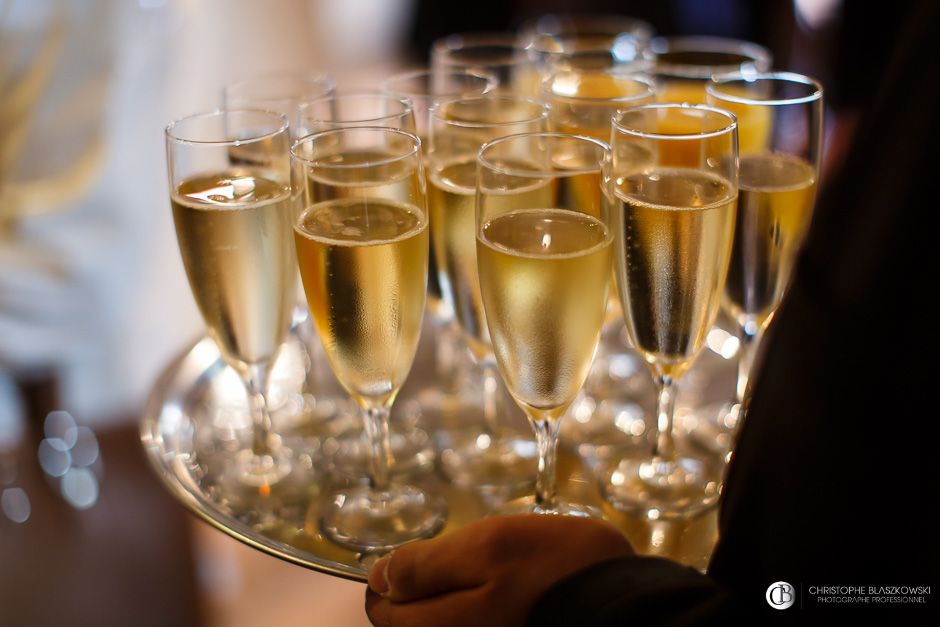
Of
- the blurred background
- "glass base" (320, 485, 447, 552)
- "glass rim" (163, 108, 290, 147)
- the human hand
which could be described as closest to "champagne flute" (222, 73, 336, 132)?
"glass rim" (163, 108, 290, 147)

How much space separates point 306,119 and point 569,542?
0.50 metres

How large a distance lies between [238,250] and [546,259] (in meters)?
0.31

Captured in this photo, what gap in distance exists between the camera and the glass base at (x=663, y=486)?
37.5 inches

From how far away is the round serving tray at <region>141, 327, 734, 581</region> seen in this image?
918 millimetres

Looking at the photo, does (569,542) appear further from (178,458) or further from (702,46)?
(702,46)

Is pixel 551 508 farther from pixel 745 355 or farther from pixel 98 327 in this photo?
pixel 98 327

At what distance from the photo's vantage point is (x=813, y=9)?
3.06 meters

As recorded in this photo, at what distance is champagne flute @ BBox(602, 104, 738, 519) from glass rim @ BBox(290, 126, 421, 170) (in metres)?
0.18

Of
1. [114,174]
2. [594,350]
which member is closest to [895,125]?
[594,350]

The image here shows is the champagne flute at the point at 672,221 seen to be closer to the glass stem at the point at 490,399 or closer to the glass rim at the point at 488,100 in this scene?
the glass rim at the point at 488,100

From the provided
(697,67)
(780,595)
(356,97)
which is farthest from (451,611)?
(697,67)

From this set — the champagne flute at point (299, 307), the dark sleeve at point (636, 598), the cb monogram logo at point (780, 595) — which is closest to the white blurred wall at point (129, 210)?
the champagne flute at point (299, 307)

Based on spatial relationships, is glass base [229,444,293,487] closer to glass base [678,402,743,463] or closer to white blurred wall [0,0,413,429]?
glass base [678,402,743,463]

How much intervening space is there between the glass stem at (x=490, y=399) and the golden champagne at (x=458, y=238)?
104 millimetres
